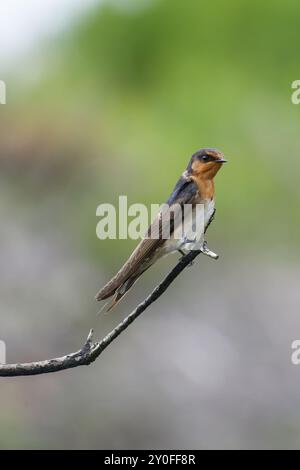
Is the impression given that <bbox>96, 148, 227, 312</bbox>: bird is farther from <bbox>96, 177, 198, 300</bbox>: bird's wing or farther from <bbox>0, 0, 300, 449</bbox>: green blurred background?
Answer: <bbox>0, 0, 300, 449</bbox>: green blurred background

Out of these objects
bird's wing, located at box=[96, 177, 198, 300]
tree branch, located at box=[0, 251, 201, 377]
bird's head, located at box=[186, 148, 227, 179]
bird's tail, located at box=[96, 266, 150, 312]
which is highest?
bird's head, located at box=[186, 148, 227, 179]

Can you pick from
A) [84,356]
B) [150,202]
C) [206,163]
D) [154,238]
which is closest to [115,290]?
[84,356]

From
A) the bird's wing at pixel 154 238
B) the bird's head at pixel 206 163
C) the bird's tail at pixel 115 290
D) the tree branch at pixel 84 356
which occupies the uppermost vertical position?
the bird's head at pixel 206 163

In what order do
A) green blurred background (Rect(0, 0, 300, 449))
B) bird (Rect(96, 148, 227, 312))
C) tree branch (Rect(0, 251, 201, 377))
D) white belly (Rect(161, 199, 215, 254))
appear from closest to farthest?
tree branch (Rect(0, 251, 201, 377))
bird (Rect(96, 148, 227, 312))
white belly (Rect(161, 199, 215, 254))
green blurred background (Rect(0, 0, 300, 449))

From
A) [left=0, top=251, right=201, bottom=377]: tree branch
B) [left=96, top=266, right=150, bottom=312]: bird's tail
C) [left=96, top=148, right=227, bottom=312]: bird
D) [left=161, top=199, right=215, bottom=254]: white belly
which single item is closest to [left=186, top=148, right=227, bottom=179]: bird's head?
[left=96, top=148, right=227, bottom=312]: bird

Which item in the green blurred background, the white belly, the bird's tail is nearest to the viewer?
the bird's tail

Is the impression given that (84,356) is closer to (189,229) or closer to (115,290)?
(115,290)

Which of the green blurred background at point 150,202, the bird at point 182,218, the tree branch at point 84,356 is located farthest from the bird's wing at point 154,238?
the green blurred background at point 150,202

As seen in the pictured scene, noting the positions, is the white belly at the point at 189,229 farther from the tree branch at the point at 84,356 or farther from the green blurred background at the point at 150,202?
the green blurred background at the point at 150,202
